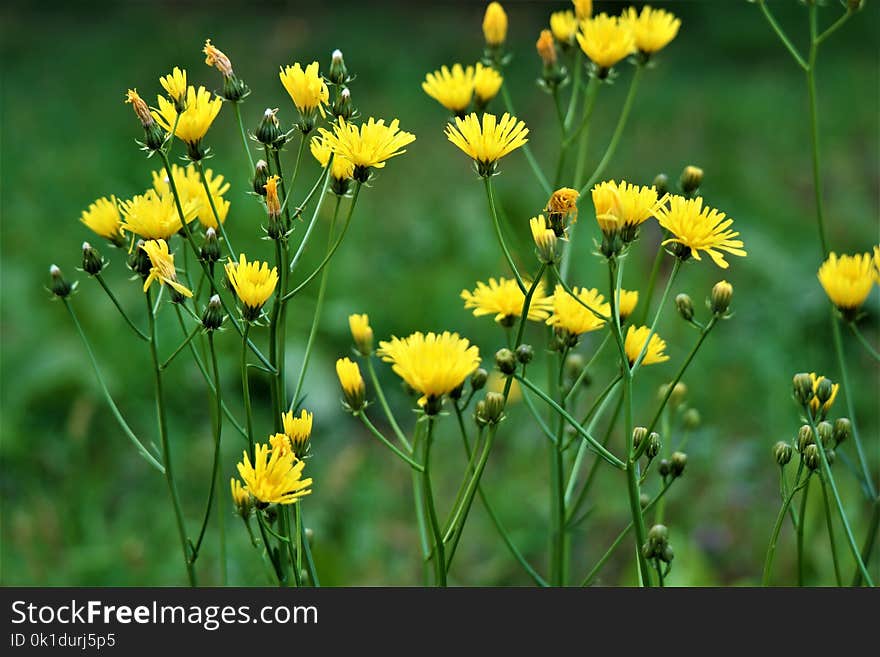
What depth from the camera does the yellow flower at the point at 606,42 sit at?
1172 mm

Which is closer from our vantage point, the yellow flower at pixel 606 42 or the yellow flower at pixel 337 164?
the yellow flower at pixel 337 164

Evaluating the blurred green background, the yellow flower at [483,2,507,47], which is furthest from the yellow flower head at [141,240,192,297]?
the blurred green background

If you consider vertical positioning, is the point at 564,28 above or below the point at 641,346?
above

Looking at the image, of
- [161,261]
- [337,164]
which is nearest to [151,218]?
[161,261]

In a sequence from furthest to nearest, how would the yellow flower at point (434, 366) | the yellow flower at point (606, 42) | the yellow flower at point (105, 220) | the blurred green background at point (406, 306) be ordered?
the blurred green background at point (406, 306)
the yellow flower at point (606, 42)
the yellow flower at point (105, 220)
the yellow flower at point (434, 366)

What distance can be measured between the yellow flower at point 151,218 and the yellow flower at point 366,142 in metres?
0.19

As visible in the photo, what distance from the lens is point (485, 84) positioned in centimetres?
120

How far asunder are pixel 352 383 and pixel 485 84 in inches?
18.2

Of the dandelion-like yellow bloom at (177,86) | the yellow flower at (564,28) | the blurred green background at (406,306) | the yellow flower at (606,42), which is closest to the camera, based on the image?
the dandelion-like yellow bloom at (177,86)

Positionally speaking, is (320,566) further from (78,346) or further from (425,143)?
(425,143)

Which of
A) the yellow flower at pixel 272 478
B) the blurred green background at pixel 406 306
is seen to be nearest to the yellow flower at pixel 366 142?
the yellow flower at pixel 272 478

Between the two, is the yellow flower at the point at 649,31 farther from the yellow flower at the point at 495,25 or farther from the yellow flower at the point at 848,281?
the yellow flower at the point at 848,281

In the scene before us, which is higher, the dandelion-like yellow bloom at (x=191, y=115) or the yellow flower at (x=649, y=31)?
the yellow flower at (x=649, y=31)

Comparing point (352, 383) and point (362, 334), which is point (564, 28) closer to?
point (362, 334)
